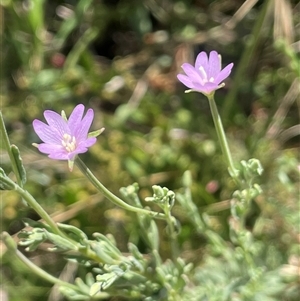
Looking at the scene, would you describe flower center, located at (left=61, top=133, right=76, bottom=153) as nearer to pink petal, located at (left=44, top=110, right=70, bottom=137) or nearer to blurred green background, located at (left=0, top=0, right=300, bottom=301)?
pink petal, located at (left=44, top=110, right=70, bottom=137)

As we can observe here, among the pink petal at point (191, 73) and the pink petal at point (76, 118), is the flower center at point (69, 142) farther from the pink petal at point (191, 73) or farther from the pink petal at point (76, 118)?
the pink petal at point (191, 73)

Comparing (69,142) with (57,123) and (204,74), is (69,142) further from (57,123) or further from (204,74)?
(204,74)

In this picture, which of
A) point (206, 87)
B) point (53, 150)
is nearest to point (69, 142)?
point (53, 150)

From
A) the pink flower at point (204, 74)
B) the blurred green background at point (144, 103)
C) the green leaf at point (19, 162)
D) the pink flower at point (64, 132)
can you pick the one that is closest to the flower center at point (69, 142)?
the pink flower at point (64, 132)

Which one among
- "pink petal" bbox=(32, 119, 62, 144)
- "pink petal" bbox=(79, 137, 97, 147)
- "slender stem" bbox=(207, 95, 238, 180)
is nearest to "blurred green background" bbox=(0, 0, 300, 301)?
"slender stem" bbox=(207, 95, 238, 180)

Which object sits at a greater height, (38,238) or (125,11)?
(125,11)

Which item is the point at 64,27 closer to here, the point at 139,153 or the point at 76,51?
the point at 76,51

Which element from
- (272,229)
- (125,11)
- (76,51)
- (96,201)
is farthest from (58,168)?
(272,229)

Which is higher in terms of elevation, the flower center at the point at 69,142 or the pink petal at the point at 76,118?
the pink petal at the point at 76,118
